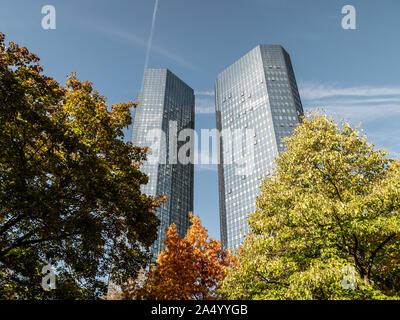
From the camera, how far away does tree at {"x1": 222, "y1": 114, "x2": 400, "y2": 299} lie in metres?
8.50

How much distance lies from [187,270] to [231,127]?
142579 mm

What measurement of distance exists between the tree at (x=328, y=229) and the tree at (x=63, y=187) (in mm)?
6807

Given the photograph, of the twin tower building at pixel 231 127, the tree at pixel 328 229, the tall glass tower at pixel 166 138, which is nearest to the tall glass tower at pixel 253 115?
the twin tower building at pixel 231 127

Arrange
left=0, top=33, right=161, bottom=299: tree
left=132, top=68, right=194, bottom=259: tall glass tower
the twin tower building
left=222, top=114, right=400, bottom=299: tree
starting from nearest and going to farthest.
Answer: left=222, top=114, right=400, bottom=299: tree, left=0, top=33, right=161, bottom=299: tree, the twin tower building, left=132, top=68, right=194, bottom=259: tall glass tower

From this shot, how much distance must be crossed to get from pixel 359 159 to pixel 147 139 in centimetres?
15419

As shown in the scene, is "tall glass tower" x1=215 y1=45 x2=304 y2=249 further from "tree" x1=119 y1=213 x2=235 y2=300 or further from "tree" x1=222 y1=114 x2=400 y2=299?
"tree" x1=222 y1=114 x2=400 y2=299

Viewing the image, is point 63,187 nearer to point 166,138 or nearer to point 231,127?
point 231,127

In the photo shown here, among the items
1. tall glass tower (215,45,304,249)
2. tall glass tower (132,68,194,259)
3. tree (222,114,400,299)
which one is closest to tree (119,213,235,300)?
tree (222,114,400,299)

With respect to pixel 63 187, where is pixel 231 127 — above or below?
above

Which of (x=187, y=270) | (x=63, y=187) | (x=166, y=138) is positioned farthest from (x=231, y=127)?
(x=63, y=187)

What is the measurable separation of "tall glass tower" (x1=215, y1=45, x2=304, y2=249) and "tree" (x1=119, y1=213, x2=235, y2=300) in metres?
95.3

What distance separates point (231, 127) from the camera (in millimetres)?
154750
